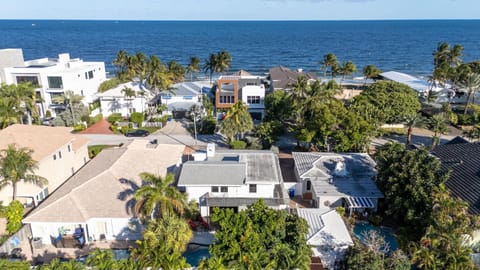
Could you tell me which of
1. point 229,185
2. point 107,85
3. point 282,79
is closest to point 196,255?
point 229,185

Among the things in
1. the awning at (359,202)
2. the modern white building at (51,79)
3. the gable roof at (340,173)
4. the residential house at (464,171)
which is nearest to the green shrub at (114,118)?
the modern white building at (51,79)

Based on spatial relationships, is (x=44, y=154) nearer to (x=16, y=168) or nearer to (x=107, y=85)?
(x=16, y=168)

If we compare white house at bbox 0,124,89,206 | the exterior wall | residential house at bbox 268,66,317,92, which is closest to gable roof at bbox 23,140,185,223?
white house at bbox 0,124,89,206

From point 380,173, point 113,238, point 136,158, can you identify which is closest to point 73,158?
point 136,158

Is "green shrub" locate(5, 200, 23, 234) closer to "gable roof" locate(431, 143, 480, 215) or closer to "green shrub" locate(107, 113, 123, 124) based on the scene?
"green shrub" locate(107, 113, 123, 124)

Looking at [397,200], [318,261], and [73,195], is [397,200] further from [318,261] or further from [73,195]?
[73,195]
